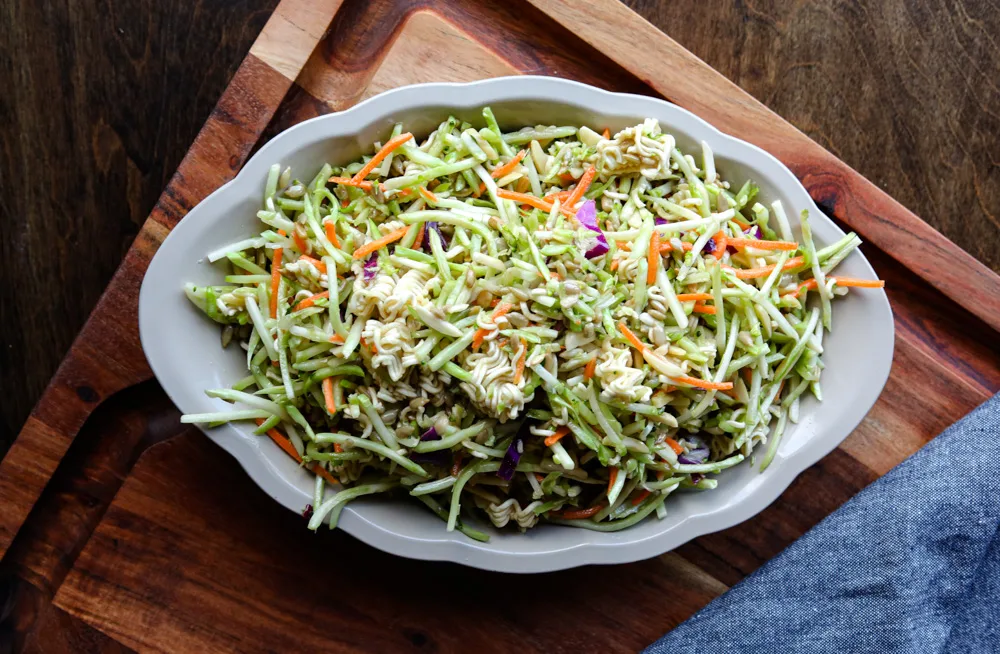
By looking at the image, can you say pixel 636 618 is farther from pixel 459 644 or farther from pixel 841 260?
pixel 841 260

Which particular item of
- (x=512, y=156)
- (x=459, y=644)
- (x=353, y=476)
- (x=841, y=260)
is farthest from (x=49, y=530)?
(x=841, y=260)

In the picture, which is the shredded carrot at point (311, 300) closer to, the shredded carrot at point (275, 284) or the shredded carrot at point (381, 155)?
the shredded carrot at point (275, 284)

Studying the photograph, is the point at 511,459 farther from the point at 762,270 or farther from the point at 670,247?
the point at 762,270

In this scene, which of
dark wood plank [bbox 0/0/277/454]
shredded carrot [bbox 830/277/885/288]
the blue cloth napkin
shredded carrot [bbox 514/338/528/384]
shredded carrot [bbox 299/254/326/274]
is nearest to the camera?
shredded carrot [bbox 514/338/528/384]

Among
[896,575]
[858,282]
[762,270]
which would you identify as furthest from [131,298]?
[896,575]

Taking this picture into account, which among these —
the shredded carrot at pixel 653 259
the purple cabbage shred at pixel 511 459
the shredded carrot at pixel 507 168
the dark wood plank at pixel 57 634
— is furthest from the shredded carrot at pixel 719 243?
the dark wood plank at pixel 57 634

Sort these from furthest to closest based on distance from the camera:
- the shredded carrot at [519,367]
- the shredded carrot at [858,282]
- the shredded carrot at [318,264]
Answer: the shredded carrot at [858,282] → the shredded carrot at [318,264] → the shredded carrot at [519,367]

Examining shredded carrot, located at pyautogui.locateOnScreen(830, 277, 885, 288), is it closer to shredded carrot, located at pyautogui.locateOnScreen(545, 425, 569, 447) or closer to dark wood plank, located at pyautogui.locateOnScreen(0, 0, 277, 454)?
shredded carrot, located at pyautogui.locateOnScreen(545, 425, 569, 447)

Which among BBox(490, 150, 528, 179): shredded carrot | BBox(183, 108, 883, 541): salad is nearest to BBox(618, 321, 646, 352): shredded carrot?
→ BBox(183, 108, 883, 541): salad
